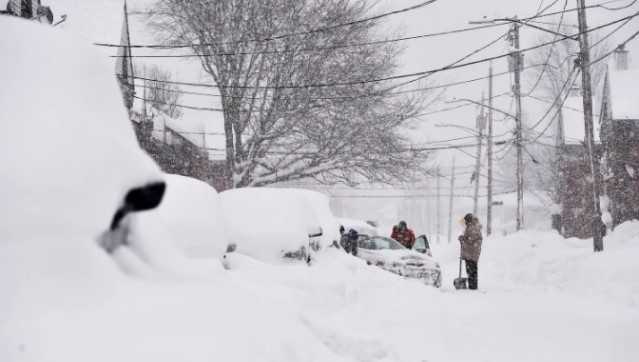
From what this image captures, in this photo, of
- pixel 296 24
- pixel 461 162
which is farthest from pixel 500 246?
pixel 461 162

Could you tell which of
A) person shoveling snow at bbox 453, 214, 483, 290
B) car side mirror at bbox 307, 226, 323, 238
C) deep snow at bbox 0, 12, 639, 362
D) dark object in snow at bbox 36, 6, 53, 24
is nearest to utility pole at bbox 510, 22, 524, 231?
person shoveling snow at bbox 453, 214, 483, 290

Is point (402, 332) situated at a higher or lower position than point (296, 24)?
lower

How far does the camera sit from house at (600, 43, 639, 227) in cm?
2794

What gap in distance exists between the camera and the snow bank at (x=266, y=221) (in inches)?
392

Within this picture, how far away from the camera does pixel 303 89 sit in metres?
20.4

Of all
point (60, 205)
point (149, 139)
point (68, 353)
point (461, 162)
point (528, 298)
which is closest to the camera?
point (68, 353)

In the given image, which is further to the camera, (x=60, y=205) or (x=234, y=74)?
(x=234, y=74)

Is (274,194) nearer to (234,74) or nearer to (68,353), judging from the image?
(68,353)

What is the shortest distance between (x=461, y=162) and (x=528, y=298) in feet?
410

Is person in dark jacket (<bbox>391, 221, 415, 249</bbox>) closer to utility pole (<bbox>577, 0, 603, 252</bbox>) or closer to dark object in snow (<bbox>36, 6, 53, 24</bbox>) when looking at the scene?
utility pole (<bbox>577, 0, 603, 252</bbox>)

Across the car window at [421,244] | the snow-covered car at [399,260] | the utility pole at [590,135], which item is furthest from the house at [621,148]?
the snow-covered car at [399,260]

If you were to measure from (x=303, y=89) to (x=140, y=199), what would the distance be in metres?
17.7

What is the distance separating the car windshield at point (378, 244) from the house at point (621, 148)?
16424mm

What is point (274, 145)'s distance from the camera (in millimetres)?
21484
